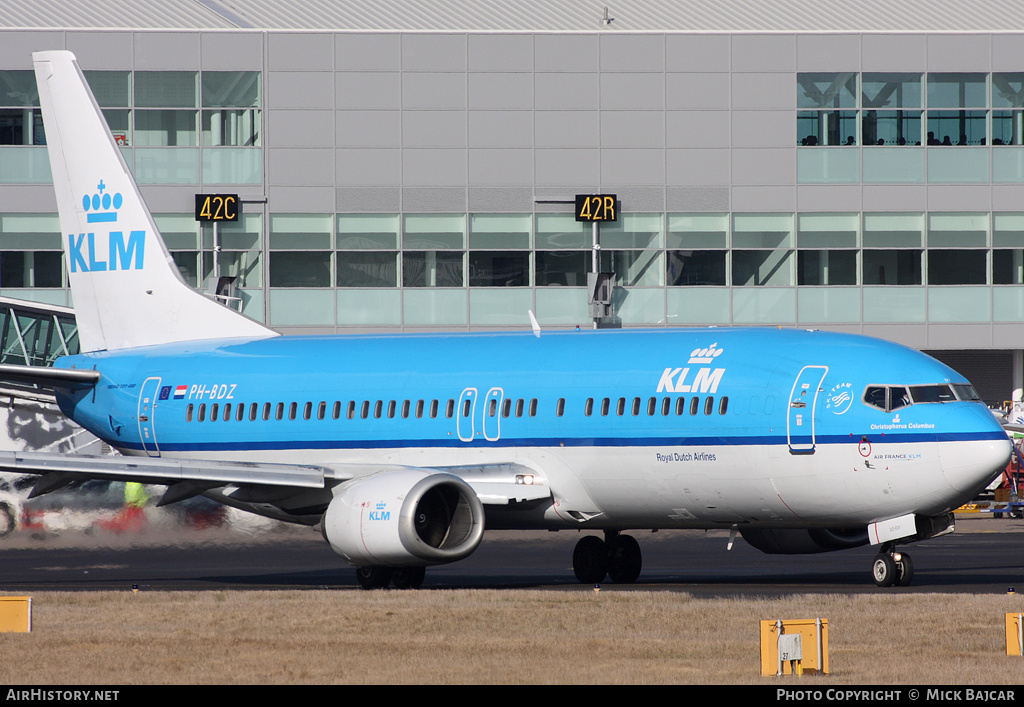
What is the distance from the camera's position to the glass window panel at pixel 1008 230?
168 feet

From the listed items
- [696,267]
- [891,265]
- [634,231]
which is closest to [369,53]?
[634,231]

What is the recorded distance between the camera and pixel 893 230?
50.9 m

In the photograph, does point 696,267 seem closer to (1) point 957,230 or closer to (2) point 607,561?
(1) point 957,230

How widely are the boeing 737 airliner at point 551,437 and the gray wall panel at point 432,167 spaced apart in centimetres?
2198

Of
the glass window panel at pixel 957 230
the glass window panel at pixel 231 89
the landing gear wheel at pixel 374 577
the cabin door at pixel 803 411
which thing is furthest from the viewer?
the glass window panel at pixel 957 230

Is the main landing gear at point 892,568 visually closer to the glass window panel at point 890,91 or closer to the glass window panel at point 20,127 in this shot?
the glass window panel at point 890,91

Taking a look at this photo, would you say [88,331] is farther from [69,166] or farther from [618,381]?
[618,381]

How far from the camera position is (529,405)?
23484 mm

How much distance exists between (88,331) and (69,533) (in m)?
4.24

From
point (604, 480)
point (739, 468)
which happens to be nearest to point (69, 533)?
point (604, 480)

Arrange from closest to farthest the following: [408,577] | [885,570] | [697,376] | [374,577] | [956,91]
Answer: [885,570] → [697,376] → [374,577] → [408,577] → [956,91]

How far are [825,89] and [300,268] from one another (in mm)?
18234

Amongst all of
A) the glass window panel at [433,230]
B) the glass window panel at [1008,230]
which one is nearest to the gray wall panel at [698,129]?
the glass window panel at [433,230]
